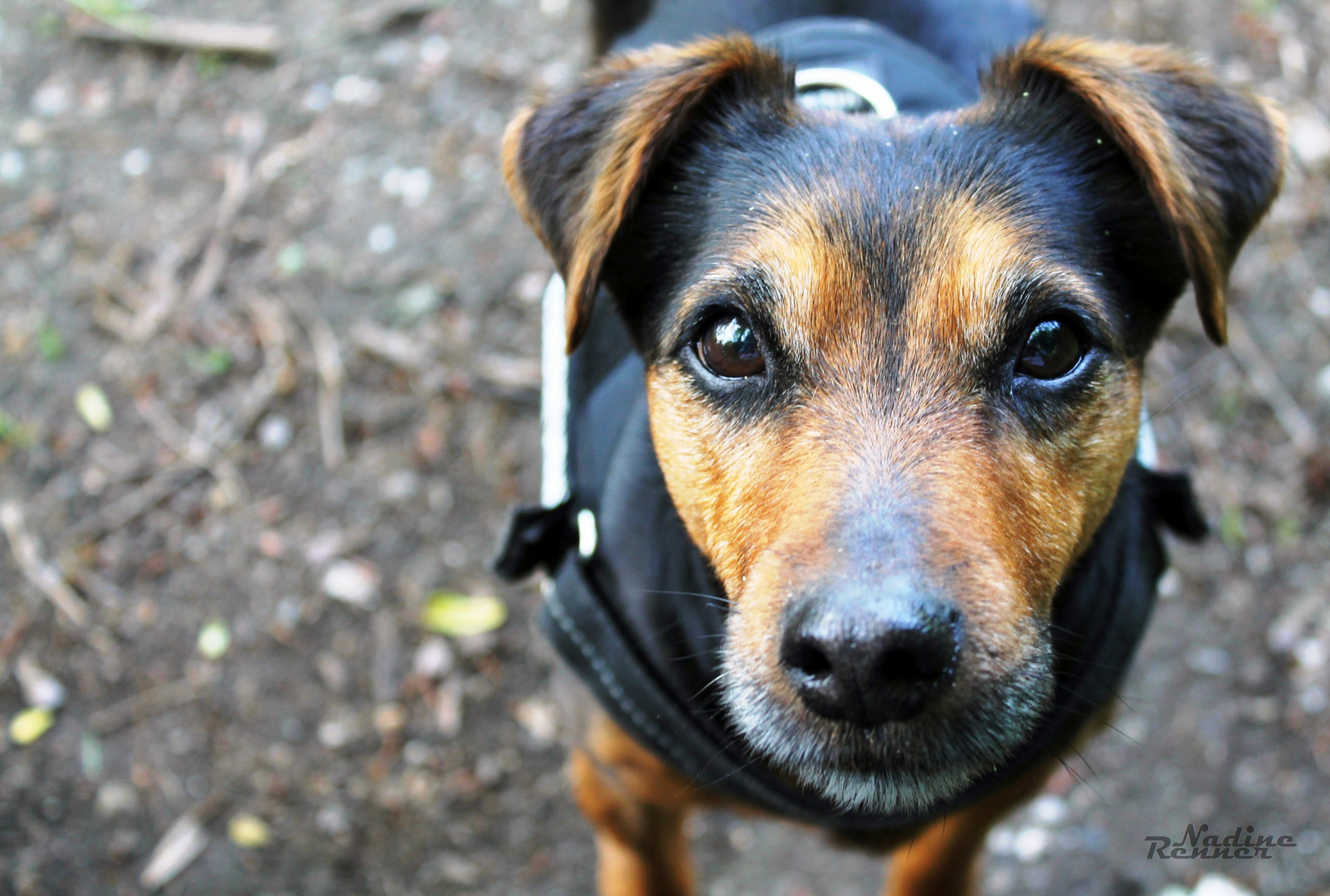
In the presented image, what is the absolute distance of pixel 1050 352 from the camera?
2.37m

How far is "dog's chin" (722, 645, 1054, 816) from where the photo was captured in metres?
2.02

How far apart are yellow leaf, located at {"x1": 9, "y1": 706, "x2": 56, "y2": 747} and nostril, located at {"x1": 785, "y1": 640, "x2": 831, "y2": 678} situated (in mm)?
3686

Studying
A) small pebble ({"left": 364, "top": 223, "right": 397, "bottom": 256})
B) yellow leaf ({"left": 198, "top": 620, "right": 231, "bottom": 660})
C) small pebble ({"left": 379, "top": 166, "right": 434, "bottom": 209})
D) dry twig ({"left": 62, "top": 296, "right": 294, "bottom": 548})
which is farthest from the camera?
small pebble ({"left": 379, "top": 166, "right": 434, "bottom": 209})

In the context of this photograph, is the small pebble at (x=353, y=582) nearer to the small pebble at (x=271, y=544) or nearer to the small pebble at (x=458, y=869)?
the small pebble at (x=271, y=544)

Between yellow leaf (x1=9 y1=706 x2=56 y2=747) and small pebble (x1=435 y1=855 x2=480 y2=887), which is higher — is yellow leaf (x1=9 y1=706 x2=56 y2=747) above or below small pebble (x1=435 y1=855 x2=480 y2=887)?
above

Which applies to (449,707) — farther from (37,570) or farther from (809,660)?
(809,660)

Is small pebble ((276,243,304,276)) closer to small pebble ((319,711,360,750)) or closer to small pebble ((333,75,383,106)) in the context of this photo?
small pebble ((333,75,383,106))

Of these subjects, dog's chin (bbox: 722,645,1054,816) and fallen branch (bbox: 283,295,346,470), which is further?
fallen branch (bbox: 283,295,346,470)

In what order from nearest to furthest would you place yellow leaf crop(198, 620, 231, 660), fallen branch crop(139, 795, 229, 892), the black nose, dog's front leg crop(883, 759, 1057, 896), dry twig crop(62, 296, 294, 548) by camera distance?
the black nose → dog's front leg crop(883, 759, 1057, 896) → fallen branch crop(139, 795, 229, 892) → yellow leaf crop(198, 620, 231, 660) → dry twig crop(62, 296, 294, 548)

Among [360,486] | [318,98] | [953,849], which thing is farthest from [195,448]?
[953,849]

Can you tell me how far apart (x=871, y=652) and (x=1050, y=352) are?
953mm

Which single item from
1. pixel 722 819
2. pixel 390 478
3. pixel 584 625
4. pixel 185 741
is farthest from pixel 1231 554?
pixel 185 741

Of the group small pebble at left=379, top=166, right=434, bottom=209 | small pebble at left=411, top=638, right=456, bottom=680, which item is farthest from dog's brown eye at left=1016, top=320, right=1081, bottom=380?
small pebble at left=379, top=166, right=434, bottom=209

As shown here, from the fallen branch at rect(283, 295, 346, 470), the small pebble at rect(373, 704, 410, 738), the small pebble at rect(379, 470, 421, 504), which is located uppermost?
the fallen branch at rect(283, 295, 346, 470)
